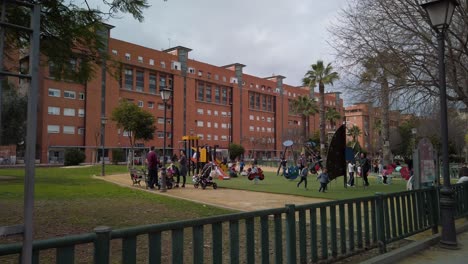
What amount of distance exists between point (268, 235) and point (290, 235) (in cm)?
38

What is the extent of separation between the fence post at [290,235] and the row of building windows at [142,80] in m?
66.1

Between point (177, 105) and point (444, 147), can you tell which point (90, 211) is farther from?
point (177, 105)

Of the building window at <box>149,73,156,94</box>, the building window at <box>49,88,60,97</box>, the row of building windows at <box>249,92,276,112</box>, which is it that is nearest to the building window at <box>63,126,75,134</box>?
the building window at <box>49,88,60,97</box>

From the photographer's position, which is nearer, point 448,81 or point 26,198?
point 26,198

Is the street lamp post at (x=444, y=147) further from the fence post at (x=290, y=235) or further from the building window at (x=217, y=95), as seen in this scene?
the building window at (x=217, y=95)

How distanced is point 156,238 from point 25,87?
163cm

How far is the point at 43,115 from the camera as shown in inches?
2259

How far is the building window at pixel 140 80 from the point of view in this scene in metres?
71.6

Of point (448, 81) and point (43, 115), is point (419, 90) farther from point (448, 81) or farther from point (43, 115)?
point (43, 115)

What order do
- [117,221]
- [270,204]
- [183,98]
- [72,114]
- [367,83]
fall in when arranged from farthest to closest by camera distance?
[183,98] < [72,114] < [367,83] < [270,204] < [117,221]

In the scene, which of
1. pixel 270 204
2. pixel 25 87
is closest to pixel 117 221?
pixel 270 204

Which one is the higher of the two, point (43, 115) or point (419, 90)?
point (43, 115)

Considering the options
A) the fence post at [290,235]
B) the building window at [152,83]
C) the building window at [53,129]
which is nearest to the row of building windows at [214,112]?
the building window at [152,83]

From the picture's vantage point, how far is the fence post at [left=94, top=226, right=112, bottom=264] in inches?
119
